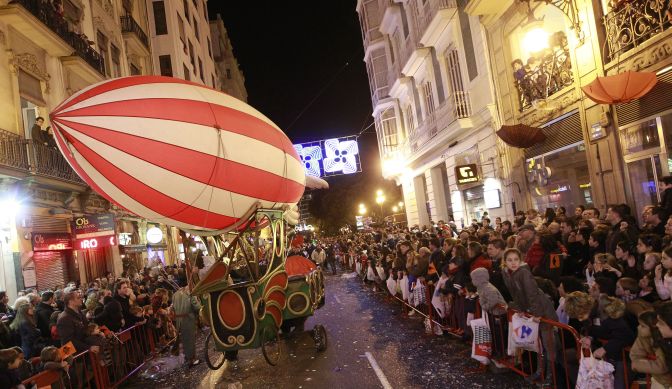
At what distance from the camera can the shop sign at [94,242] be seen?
16.3 metres

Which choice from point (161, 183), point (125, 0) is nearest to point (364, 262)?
point (161, 183)

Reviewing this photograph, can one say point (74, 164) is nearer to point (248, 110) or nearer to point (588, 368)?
point (248, 110)

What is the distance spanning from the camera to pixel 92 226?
1658cm

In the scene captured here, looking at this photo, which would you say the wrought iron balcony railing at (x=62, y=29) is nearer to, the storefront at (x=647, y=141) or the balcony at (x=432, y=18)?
the balcony at (x=432, y=18)

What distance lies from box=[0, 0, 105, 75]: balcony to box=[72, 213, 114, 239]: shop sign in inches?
213

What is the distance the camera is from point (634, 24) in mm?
9992

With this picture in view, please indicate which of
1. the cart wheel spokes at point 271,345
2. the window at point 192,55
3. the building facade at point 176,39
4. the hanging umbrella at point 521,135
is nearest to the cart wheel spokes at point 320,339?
the cart wheel spokes at point 271,345

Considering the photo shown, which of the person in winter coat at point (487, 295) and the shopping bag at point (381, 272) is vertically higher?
the person in winter coat at point (487, 295)

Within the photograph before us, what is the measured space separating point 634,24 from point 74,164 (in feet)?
33.0

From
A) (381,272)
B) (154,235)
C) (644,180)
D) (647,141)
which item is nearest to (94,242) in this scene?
(154,235)

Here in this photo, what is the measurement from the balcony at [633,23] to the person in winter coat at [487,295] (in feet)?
19.7

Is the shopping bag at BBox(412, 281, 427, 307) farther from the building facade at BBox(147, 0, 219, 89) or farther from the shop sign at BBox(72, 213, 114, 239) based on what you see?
the building facade at BBox(147, 0, 219, 89)

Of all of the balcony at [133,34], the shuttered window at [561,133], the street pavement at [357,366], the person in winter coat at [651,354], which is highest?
the balcony at [133,34]

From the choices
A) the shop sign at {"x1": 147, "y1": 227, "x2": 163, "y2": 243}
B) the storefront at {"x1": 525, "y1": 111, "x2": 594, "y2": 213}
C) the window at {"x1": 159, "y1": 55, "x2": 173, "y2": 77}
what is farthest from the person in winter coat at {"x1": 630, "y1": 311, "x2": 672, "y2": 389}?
the window at {"x1": 159, "y1": 55, "x2": 173, "y2": 77}
